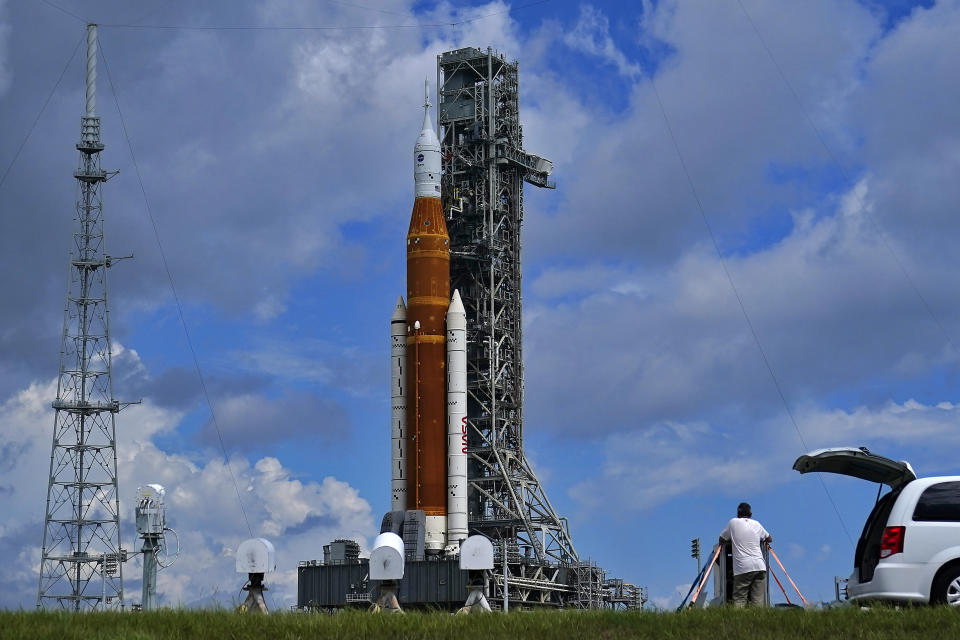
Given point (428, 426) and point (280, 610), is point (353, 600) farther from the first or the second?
point (280, 610)

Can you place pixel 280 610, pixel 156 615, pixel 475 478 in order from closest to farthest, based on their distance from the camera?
1. pixel 156 615
2. pixel 280 610
3. pixel 475 478

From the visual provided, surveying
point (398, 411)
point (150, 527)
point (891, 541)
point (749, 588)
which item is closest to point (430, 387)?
point (398, 411)

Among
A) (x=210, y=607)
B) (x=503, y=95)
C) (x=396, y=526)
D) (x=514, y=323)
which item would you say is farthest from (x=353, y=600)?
(x=210, y=607)

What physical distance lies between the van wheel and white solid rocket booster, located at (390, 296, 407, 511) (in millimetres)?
58319

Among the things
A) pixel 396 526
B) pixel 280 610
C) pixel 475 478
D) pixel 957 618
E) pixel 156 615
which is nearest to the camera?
pixel 957 618

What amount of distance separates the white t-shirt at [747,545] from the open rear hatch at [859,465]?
143cm

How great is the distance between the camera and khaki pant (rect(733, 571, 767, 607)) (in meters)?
27.0

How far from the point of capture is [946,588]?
23703 mm

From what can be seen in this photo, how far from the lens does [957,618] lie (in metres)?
22.3

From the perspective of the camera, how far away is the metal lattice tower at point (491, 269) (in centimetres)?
9056

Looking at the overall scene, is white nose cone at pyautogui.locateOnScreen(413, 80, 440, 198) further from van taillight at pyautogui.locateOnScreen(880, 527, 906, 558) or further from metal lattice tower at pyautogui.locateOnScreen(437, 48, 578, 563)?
van taillight at pyautogui.locateOnScreen(880, 527, 906, 558)

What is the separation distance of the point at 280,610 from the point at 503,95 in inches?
2883

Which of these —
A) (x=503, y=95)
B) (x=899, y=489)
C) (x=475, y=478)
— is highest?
(x=503, y=95)

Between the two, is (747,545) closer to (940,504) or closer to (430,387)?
(940,504)
